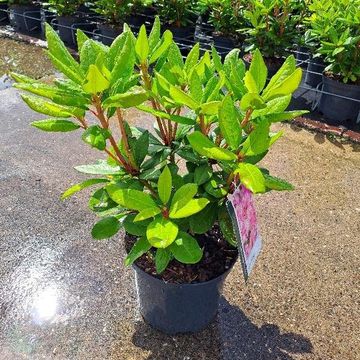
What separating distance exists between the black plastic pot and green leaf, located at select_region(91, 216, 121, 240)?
306 millimetres

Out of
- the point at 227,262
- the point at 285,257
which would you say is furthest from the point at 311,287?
the point at 227,262

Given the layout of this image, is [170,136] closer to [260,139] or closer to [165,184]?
[165,184]

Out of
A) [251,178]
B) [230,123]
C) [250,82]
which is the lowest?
[251,178]

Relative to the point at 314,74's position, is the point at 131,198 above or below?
above

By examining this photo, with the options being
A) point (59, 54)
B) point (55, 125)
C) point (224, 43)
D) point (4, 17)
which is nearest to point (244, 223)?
point (55, 125)

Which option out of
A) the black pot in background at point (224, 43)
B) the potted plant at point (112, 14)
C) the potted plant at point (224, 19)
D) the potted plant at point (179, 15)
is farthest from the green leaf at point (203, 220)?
the potted plant at point (112, 14)

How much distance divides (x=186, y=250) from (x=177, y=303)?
0.53m

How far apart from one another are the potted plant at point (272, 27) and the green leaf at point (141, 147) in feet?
10.2

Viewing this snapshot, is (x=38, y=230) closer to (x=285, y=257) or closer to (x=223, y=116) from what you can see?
(x=285, y=257)

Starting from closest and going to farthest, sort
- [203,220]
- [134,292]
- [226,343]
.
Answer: [203,220], [226,343], [134,292]

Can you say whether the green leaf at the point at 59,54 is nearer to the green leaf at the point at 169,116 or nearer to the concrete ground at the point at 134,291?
the green leaf at the point at 169,116

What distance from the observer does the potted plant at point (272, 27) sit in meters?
4.31

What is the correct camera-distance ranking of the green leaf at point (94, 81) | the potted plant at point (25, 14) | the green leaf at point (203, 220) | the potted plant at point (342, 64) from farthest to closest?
the potted plant at point (25, 14) → the potted plant at point (342, 64) → the green leaf at point (203, 220) → the green leaf at point (94, 81)

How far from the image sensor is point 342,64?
406 centimetres
